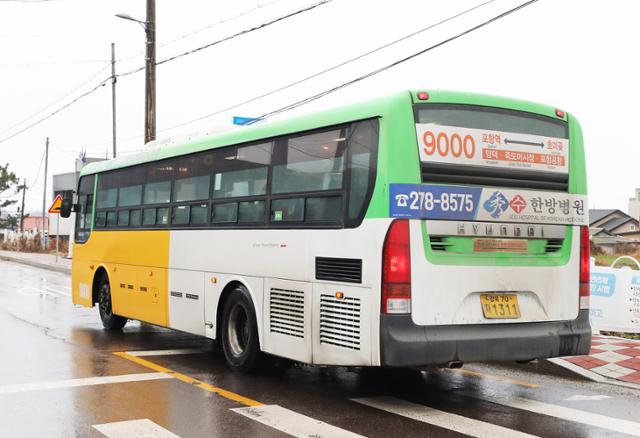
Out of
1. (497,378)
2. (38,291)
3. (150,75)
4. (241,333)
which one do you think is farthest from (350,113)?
(38,291)

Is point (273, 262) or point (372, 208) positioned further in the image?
point (273, 262)

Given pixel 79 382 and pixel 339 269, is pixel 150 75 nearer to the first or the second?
pixel 79 382

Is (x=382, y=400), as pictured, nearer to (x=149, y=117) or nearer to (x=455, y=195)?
(x=455, y=195)

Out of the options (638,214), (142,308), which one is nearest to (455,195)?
(142,308)

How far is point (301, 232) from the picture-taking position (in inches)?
295

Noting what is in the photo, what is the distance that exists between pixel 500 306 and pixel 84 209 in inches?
353

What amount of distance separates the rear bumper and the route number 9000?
1530mm

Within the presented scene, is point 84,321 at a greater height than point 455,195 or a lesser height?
lesser

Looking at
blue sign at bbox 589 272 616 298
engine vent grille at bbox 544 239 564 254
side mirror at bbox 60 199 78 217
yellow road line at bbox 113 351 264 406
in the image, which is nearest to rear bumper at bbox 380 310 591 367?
engine vent grille at bbox 544 239 564 254

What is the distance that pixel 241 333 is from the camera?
28.6ft

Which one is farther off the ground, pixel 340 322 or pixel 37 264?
pixel 340 322

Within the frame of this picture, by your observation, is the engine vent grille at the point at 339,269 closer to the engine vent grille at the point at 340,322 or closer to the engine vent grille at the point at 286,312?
the engine vent grille at the point at 340,322

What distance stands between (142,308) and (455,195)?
19.8 feet

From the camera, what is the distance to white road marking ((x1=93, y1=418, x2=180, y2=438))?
5.82m
